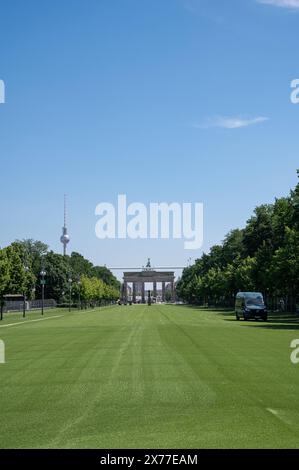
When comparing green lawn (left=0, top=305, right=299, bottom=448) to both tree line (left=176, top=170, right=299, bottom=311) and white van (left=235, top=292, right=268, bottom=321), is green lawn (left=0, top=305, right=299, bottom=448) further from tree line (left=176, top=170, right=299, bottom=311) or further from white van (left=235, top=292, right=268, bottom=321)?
tree line (left=176, top=170, right=299, bottom=311)

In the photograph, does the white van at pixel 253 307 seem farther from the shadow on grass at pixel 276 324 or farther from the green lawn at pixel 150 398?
the green lawn at pixel 150 398

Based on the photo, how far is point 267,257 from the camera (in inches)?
3378

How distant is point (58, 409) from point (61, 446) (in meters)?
3.41

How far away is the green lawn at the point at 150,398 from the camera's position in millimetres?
10500

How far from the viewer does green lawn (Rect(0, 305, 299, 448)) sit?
34.4 ft

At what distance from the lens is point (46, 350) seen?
27250 millimetres

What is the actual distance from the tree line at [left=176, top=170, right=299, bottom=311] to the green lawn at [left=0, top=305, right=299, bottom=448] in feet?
113

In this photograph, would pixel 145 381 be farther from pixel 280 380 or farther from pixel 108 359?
pixel 108 359

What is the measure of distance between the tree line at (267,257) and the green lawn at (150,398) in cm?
3433
